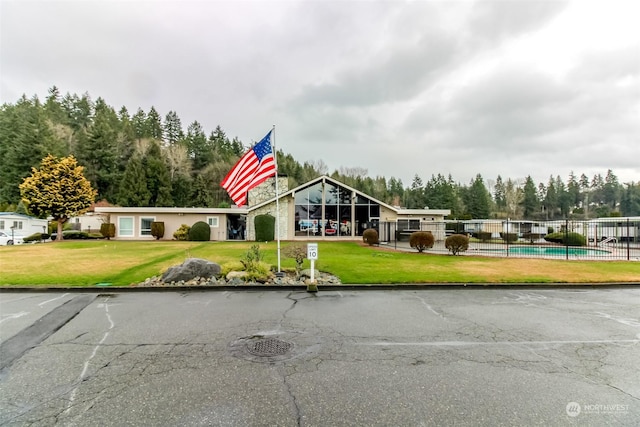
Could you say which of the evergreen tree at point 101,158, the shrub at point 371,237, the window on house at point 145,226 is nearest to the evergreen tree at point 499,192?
the shrub at point 371,237

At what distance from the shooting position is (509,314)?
6.66 m

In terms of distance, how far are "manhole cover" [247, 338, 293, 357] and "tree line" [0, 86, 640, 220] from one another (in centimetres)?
3414

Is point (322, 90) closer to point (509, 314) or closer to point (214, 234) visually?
point (214, 234)

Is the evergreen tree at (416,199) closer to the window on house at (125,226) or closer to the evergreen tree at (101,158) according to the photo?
the window on house at (125,226)

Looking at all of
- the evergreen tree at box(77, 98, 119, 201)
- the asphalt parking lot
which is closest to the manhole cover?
the asphalt parking lot

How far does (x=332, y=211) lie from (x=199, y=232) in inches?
470

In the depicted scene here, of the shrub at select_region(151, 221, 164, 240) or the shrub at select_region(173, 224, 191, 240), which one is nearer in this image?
the shrub at select_region(173, 224, 191, 240)

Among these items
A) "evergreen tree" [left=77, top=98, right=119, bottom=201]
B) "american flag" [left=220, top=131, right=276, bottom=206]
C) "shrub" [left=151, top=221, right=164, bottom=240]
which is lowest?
"shrub" [left=151, top=221, right=164, bottom=240]

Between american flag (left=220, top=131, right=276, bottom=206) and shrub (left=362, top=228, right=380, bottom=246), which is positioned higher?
american flag (left=220, top=131, right=276, bottom=206)

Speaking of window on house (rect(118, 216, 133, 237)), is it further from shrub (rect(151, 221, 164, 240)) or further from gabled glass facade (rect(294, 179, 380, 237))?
gabled glass facade (rect(294, 179, 380, 237))

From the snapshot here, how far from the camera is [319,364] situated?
4.08 m

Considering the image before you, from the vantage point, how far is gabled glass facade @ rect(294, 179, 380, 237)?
1133 inches

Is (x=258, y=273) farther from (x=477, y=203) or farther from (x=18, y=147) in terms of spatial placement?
(x=477, y=203)

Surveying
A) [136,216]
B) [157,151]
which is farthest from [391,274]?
[157,151]
